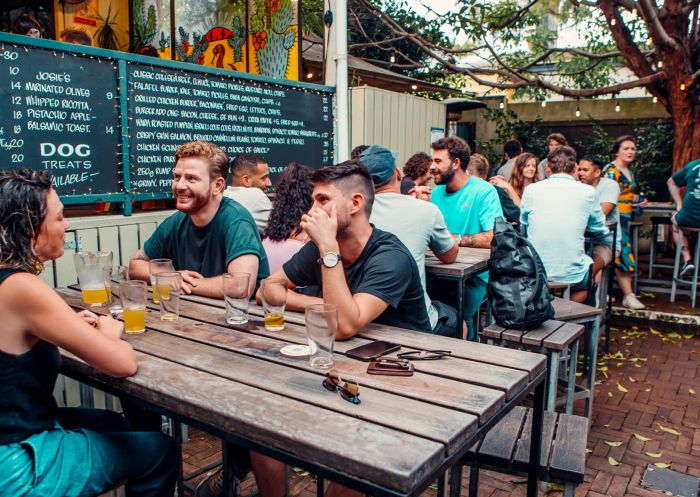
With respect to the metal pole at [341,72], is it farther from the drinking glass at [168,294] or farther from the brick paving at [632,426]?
the drinking glass at [168,294]

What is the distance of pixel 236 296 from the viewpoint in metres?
2.15

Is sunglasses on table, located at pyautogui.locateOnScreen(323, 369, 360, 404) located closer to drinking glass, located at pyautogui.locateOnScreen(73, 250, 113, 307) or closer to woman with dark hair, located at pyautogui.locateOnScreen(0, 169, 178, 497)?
woman with dark hair, located at pyautogui.locateOnScreen(0, 169, 178, 497)

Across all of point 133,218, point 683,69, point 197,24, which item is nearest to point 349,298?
point 133,218

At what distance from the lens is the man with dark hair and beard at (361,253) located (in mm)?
2104

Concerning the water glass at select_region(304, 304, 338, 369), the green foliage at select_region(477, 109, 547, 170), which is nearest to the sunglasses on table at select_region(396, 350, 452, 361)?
the water glass at select_region(304, 304, 338, 369)

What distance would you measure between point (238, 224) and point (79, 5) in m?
4.82

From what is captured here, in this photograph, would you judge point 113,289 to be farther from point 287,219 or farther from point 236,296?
point 287,219

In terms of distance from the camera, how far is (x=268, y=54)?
6227mm

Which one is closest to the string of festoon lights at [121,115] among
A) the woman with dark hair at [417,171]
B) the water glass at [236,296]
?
the water glass at [236,296]

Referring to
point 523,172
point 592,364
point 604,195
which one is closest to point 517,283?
point 592,364

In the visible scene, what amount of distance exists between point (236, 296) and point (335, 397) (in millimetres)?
780

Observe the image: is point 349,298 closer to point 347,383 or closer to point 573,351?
point 347,383

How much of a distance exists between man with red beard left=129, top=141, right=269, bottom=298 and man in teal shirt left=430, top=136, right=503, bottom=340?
177 cm

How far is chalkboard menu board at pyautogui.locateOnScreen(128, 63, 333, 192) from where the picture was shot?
3.73 m
